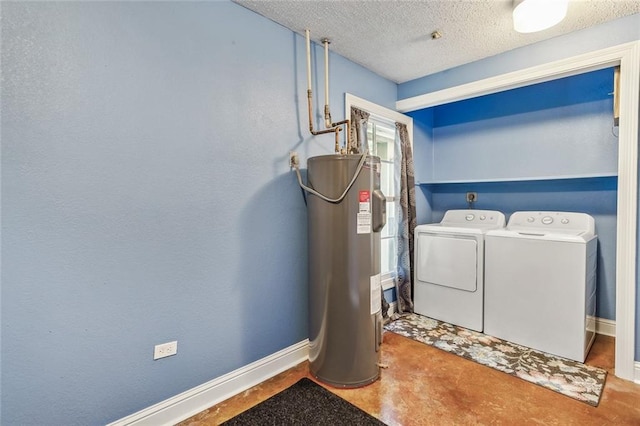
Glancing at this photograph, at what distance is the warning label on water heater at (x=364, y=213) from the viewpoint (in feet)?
6.68

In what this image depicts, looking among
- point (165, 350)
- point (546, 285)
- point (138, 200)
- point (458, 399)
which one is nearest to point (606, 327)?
point (546, 285)

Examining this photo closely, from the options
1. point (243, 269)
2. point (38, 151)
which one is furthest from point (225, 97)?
point (243, 269)

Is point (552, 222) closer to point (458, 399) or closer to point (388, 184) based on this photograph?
point (388, 184)

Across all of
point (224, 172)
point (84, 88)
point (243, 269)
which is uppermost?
point (84, 88)

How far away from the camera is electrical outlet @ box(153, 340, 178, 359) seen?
1683 mm

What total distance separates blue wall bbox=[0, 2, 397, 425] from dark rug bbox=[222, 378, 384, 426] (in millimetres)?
326

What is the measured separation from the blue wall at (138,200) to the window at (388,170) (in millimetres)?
1218

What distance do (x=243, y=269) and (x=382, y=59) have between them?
7.21 feet

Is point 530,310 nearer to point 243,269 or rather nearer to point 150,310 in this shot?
point 243,269

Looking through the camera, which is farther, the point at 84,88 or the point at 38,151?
the point at 84,88

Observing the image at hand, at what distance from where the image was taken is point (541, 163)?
309 cm

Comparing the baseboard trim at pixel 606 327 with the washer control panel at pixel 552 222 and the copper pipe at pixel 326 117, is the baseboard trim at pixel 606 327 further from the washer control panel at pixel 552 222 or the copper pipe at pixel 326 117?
the copper pipe at pixel 326 117

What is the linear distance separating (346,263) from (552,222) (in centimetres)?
225

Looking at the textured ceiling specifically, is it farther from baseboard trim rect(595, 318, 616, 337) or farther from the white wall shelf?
baseboard trim rect(595, 318, 616, 337)
